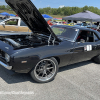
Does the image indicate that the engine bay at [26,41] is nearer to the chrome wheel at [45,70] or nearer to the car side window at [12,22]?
the chrome wheel at [45,70]

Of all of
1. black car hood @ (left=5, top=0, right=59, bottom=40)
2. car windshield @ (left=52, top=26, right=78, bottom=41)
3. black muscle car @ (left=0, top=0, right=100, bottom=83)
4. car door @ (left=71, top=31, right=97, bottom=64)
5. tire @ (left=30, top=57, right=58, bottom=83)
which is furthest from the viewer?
car windshield @ (left=52, top=26, right=78, bottom=41)

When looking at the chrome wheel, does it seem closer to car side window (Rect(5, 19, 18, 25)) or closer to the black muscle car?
the black muscle car

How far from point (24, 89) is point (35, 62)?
65 centimetres

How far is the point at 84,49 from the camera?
13.7 ft

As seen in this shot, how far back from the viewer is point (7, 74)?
3633 millimetres

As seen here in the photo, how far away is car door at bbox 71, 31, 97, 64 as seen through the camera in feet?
13.1

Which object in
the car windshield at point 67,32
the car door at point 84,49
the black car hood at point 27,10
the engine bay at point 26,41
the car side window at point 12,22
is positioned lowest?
the car door at point 84,49

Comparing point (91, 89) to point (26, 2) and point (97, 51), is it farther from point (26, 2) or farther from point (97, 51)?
point (26, 2)

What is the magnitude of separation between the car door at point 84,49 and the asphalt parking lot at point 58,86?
1.67 feet

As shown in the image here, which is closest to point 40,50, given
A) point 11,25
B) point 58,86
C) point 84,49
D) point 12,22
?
point 58,86

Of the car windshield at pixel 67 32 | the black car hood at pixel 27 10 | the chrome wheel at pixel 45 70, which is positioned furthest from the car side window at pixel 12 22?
the chrome wheel at pixel 45 70

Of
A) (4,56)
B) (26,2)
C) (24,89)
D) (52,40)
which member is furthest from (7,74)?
(26,2)

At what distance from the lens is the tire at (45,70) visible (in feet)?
10.6

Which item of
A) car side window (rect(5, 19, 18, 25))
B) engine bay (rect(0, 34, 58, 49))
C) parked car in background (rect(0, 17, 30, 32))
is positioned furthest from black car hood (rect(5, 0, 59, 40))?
car side window (rect(5, 19, 18, 25))
